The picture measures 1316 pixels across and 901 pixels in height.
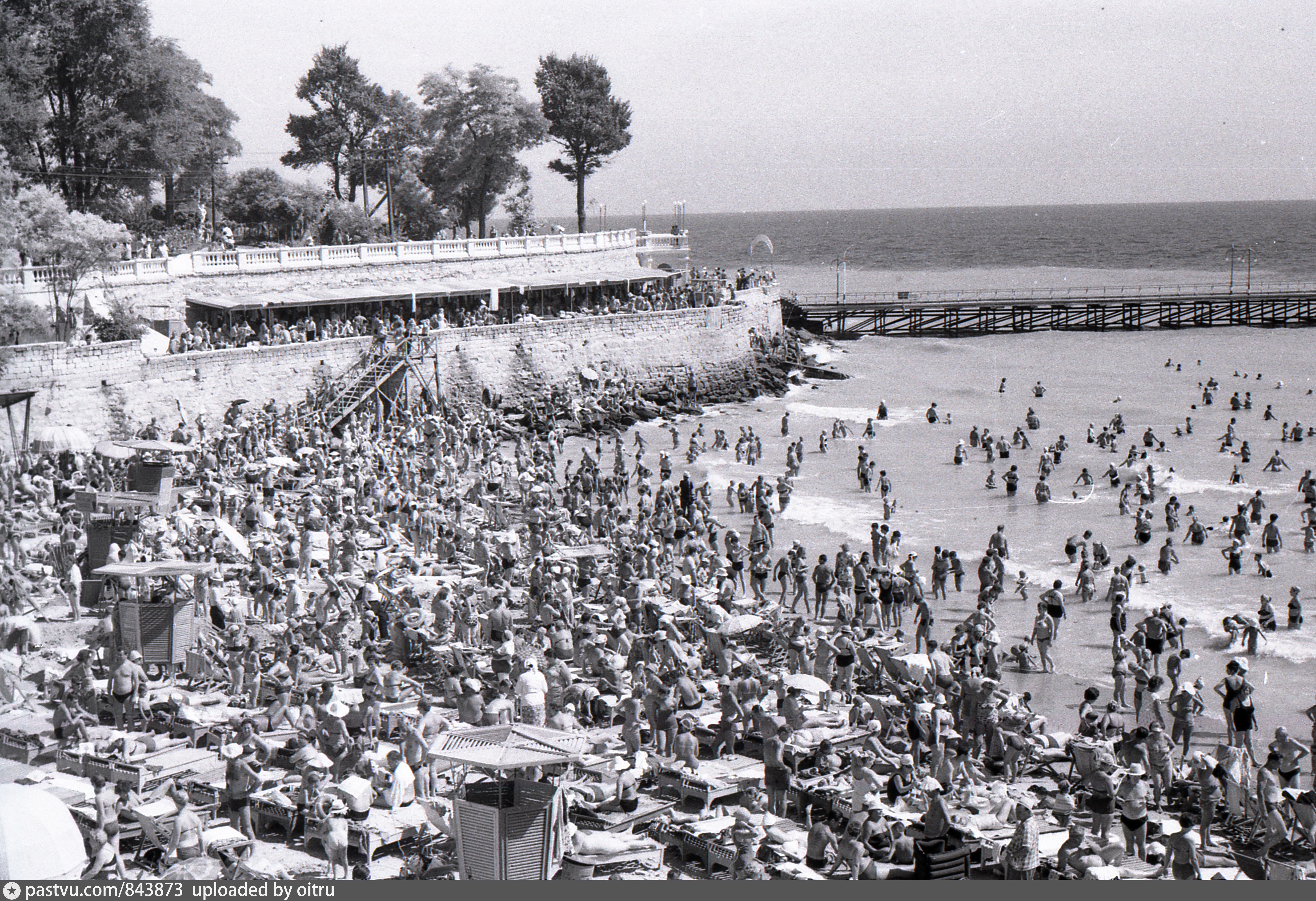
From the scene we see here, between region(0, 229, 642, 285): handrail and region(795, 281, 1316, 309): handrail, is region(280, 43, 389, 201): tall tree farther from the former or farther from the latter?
region(795, 281, 1316, 309): handrail

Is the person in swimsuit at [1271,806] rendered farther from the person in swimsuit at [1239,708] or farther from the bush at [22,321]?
the bush at [22,321]

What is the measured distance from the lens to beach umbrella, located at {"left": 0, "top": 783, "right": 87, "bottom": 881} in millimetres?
7461

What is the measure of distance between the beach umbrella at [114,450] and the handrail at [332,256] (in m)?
10.5

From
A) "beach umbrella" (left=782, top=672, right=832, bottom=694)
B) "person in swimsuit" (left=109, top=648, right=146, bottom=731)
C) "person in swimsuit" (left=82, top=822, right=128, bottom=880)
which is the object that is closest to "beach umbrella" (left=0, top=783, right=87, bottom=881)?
"person in swimsuit" (left=82, top=822, right=128, bottom=880)

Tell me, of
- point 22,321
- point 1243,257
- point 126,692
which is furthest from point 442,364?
point 1243,257

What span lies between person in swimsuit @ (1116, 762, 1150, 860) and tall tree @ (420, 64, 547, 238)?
1672 inches

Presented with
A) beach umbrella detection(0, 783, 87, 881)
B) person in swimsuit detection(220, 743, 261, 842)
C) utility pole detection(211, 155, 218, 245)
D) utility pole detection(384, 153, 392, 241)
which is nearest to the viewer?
beach umbrella detection(0, 783, 87, 881)

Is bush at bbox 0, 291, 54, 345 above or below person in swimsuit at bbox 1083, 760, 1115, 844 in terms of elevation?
above

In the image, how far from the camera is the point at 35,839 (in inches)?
298

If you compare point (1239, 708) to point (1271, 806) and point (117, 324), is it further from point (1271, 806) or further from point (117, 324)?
point (117, 324)

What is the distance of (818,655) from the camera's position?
15.0m

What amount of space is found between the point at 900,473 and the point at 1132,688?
15.3 meters

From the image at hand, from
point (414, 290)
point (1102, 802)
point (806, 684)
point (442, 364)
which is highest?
point (414, 290)

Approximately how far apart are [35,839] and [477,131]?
4666 cm
